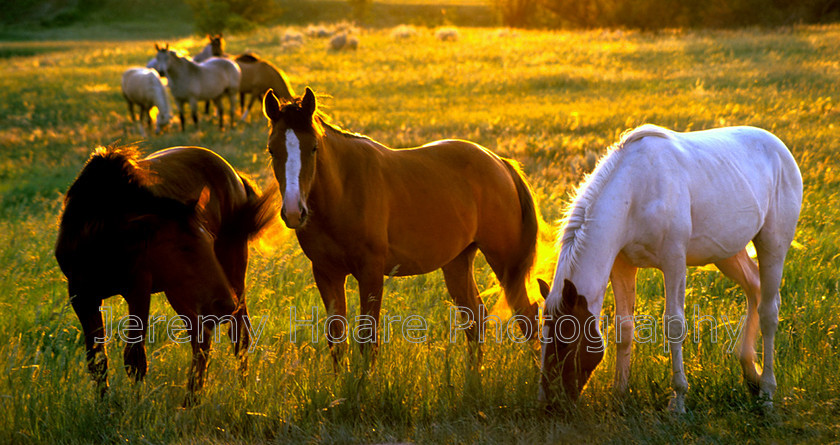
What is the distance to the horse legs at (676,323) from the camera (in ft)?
13.0

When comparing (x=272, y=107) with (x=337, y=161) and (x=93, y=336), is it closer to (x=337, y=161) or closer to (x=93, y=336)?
(x=337, y=161)

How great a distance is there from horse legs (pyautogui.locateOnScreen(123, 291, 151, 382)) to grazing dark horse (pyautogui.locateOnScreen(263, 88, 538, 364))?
0.99 meters

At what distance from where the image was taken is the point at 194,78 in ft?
56.4

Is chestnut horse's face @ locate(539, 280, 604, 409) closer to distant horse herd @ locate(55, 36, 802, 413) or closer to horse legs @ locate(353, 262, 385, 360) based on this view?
distant horse herd @ locate(55, 36, 802, 413)

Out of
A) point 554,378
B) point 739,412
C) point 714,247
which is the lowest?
point 739,412

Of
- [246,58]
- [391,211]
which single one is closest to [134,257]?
[391,211]

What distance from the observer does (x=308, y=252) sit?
443 cm

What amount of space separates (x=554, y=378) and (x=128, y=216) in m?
2.59

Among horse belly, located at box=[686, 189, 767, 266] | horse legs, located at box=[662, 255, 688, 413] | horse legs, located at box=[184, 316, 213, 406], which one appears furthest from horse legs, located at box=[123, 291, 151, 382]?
horse belly, located at box=[686, 189, 767, 266]

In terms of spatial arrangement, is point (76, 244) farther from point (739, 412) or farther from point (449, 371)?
point (739, 412)

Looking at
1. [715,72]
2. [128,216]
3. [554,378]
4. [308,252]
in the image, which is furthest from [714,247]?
[715,72]

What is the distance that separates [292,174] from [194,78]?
572 inches

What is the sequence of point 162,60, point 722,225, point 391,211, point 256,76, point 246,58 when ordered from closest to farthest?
point 722,225 → point 391,211 → point 162,60 → point 256,76 → point 246,58

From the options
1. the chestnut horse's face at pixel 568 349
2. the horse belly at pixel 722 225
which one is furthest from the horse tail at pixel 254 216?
the horse belly at pixel 722 225
